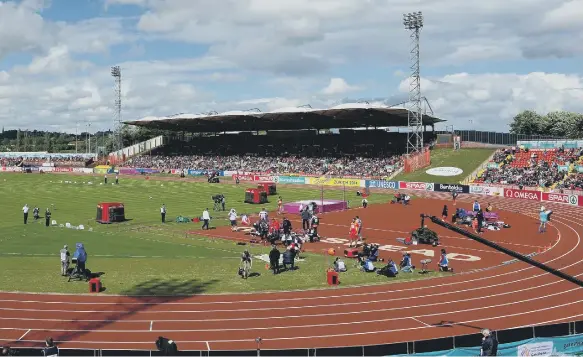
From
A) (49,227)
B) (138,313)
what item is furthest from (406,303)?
(49,227)

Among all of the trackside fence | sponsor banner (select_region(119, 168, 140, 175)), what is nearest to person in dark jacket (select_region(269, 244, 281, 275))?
the trackside fence

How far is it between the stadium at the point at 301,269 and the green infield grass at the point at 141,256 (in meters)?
0.12

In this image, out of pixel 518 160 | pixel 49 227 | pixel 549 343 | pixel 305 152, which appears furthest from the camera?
pixel 305 152

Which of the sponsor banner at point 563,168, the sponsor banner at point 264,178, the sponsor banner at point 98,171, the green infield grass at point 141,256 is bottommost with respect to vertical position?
the green infield grass at point 141,256

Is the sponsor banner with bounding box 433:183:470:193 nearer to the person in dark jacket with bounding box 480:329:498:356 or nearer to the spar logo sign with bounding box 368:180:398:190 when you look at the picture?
the spar logo sign with bounding box 368:180:398:190

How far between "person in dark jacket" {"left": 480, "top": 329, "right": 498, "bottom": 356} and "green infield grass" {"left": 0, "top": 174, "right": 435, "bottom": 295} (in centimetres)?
1051

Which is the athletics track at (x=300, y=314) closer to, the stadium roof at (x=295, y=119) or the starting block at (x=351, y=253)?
the starting block at (x=351, y=253)

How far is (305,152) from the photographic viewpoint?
9838cm

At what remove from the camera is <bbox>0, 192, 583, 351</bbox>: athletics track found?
653 inches

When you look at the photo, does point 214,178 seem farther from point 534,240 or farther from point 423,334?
point 423,334

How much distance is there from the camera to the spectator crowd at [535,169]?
61856 millimetres

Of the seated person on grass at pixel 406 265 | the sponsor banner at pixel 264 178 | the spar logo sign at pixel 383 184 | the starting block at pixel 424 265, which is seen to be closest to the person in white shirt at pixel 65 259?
the seated person on grass at pixel 406 265

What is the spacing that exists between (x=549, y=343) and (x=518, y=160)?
213 feet

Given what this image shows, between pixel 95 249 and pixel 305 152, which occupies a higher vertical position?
pixel 305 152
